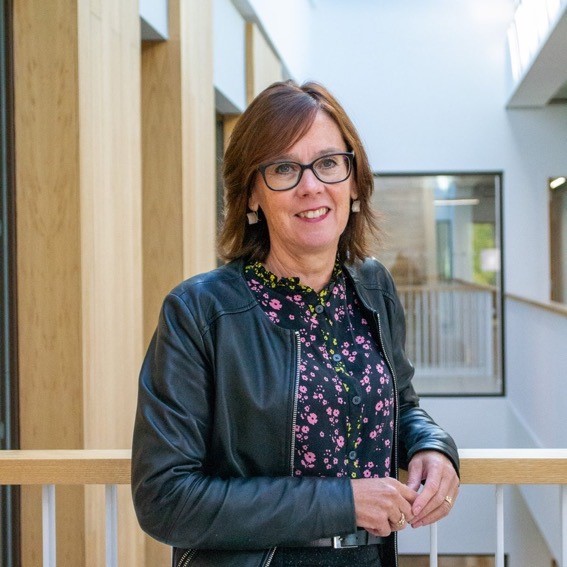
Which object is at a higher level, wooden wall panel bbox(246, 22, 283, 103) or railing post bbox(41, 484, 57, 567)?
wooden wall panel bbox(246, 22, 283, 103)

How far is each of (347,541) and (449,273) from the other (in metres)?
10.1

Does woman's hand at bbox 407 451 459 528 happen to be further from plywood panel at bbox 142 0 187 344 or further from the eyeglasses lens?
plywood panel at bbox 142 0 187 344

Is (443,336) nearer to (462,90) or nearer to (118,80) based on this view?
(462,90)

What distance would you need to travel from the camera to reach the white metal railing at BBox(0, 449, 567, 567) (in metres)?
1.80

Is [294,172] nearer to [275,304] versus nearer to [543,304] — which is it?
[275,304]

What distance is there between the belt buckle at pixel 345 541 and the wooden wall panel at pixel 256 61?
6.25 metres

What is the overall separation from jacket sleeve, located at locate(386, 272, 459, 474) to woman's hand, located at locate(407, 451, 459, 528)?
0.9 inches

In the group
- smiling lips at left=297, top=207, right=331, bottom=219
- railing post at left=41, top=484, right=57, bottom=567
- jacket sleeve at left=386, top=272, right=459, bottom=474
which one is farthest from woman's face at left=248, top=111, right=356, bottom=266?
railing post at left=41, top=484, right=57, bottom=567

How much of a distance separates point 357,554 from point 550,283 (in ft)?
32.7

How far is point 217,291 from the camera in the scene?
158cm

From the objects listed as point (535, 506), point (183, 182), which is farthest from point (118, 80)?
point (535, 506)

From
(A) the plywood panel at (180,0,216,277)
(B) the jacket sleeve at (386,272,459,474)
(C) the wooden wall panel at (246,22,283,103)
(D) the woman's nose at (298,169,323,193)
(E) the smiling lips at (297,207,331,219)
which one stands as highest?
(C) the wooden wall panel at (246,22,283,103)

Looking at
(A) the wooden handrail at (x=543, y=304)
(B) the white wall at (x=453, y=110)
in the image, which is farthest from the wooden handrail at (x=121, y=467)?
(B) the white wall at (x=453, y=110)

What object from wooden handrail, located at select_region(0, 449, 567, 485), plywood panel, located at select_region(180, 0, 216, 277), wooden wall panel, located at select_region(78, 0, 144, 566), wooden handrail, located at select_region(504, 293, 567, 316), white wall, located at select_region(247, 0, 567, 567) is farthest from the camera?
white wall, located at select_region(247, 0, 567, 567)
